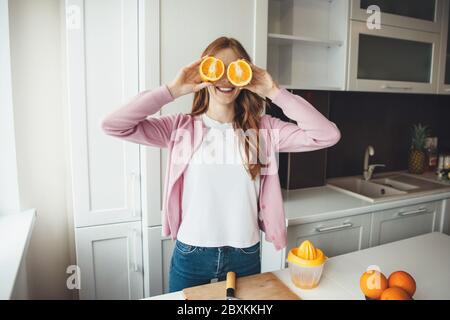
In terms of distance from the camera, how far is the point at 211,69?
1.00m

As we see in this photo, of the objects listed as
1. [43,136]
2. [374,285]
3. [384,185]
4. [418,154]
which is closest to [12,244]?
[43,136]

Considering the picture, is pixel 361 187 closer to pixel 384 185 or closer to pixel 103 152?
pixel 384 185

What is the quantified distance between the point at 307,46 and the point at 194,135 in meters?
1.33

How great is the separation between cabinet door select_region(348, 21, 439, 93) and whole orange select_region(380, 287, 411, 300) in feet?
4.82

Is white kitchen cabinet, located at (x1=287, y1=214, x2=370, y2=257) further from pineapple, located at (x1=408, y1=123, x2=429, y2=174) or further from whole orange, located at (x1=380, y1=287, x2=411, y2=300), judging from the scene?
pineapple, located at (x1=408, y1=123, x2=429, y2=174)

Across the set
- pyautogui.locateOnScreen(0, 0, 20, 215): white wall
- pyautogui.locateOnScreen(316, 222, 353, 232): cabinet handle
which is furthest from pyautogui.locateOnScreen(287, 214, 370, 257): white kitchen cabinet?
pyautogui.locateOnScreen(0, 0, 20, 215): white wall

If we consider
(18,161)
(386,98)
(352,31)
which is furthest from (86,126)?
(386,98)

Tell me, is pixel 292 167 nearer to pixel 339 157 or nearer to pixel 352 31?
pixel 339 157

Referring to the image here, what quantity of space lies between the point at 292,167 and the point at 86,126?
121cm

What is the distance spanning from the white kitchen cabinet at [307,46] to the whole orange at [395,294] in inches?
56.6

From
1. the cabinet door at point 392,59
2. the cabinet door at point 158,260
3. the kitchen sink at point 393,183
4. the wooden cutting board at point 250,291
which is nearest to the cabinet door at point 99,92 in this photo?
the cabinet door at point 158,260

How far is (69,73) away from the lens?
1549 millimetres

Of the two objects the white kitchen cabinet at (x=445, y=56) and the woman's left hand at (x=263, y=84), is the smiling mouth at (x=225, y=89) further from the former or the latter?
the white kitchen cabinet at (x=445, y=56)

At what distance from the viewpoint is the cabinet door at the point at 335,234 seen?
5.87 feet
